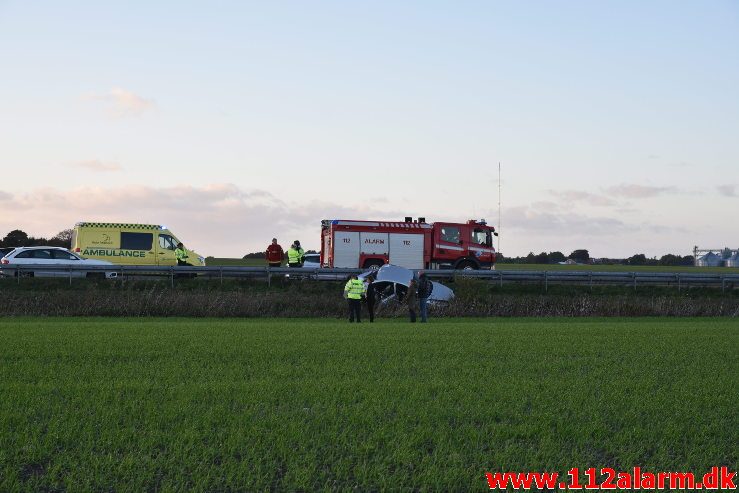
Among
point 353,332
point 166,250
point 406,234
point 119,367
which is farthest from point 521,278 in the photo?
point 119,367

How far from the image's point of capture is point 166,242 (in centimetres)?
4147

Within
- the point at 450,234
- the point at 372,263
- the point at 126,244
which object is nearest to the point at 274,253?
the point at 372,263

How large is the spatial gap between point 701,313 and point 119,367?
28.0 m

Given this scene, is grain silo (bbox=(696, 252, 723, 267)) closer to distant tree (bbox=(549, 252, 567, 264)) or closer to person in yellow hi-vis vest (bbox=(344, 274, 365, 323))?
distant tree (bbox=(549, 252, 567, 264))

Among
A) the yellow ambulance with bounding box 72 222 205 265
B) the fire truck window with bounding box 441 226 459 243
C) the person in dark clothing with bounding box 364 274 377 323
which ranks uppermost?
the fire truck window with bounding box 441 226 459 243

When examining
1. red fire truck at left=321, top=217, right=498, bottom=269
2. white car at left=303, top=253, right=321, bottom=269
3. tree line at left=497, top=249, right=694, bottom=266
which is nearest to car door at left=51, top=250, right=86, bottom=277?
red fire truck at left=321, top=217, right=498, bottom=269

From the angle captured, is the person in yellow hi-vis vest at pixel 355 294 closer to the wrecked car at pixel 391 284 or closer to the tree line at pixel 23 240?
the wrecked car at pixel 391 284

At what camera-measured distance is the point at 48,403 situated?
412 inches

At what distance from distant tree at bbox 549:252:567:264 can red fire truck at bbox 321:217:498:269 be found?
234ft

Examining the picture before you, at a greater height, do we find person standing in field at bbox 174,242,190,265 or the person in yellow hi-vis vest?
person standing in field at bbox 174,242,190,265

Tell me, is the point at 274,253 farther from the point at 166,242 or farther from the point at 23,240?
the point at 23,240

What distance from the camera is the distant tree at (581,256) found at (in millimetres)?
115394

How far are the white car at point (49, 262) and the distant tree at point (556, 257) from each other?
80.1 m

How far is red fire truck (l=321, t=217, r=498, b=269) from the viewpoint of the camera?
138 ft
